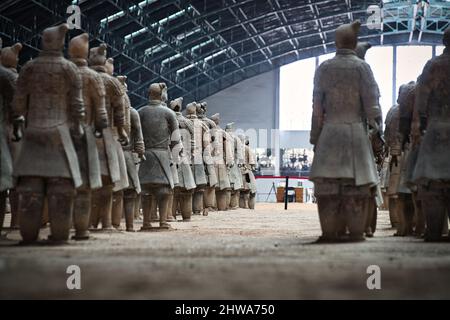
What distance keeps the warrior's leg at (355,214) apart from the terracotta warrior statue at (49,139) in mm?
2654

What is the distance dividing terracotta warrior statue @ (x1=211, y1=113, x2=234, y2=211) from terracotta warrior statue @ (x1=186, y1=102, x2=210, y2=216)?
1.66m

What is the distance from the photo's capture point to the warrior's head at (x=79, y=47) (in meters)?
8.71

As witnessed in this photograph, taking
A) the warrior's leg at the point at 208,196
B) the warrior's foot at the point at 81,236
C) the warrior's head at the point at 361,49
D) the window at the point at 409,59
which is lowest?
the warrior's foot at the point at 81,236

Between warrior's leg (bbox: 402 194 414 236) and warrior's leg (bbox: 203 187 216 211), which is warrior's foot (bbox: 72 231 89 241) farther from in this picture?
warrior's leg (bbox: 203 187 216 211)

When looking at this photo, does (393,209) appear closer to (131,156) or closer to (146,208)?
(146,208)

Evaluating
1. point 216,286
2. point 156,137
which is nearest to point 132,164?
point 156,137

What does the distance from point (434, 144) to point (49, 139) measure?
3803 millimetres

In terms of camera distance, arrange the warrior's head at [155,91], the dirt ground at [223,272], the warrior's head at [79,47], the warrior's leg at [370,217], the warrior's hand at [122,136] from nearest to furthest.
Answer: the dirt ground at [223,272] → the warrior's head at [79,47] → the warrior's leg at [370,217] → the warrior's hand at [122,136] → the warrior's head at [155,91]

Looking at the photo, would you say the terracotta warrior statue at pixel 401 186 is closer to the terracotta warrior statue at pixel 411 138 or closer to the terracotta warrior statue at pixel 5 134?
the terracotta warrior statue at pixel 411 138

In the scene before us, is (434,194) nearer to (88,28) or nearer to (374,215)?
(374,215)

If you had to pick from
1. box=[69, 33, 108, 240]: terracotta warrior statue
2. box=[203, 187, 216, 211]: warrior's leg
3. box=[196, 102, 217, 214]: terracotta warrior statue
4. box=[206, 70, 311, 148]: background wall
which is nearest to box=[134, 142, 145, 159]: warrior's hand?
box=[69, 33, 108, 240]: terracotta warrior statue

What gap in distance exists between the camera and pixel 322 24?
40.8 metres

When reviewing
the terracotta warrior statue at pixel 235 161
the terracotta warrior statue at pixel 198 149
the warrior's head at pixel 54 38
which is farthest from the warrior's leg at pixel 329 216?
the terracotta warrior statue at pixel 235 161
